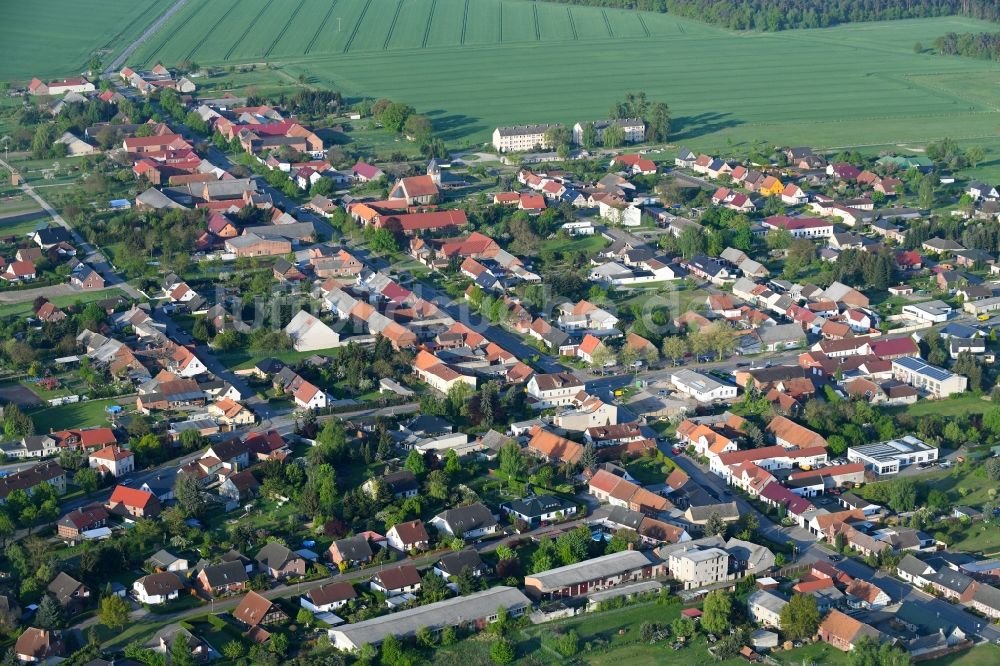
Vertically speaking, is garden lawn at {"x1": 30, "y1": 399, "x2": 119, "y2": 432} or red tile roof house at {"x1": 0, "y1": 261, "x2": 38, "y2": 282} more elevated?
red tile roof house at {"x1": 0, "y1": 261, "x2": 38, "y2": 282}

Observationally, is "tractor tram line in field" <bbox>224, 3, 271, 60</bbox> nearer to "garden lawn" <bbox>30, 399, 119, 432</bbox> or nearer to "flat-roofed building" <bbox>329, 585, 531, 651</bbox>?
"garden lawn" <bbox>30, 399, 119, 432</bbox>

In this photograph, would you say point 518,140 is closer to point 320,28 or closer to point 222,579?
point 320,28

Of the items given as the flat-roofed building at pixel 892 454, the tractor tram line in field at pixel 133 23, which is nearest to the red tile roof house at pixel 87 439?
the flat-roofed building at pixel 892 454

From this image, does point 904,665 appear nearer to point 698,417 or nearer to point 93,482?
point 698,417

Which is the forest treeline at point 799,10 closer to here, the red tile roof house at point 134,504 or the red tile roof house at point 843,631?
the red tile roof house at point 134,504

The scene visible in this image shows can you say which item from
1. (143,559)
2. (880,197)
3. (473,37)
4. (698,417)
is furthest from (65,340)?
(473,37)

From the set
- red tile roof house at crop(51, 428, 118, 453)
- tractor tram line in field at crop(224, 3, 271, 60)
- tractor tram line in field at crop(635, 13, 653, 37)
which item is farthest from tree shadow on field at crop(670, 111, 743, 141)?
red tile roof house at crop(51, 428, 118, 453)

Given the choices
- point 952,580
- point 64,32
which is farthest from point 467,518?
Answer: point 64,32
